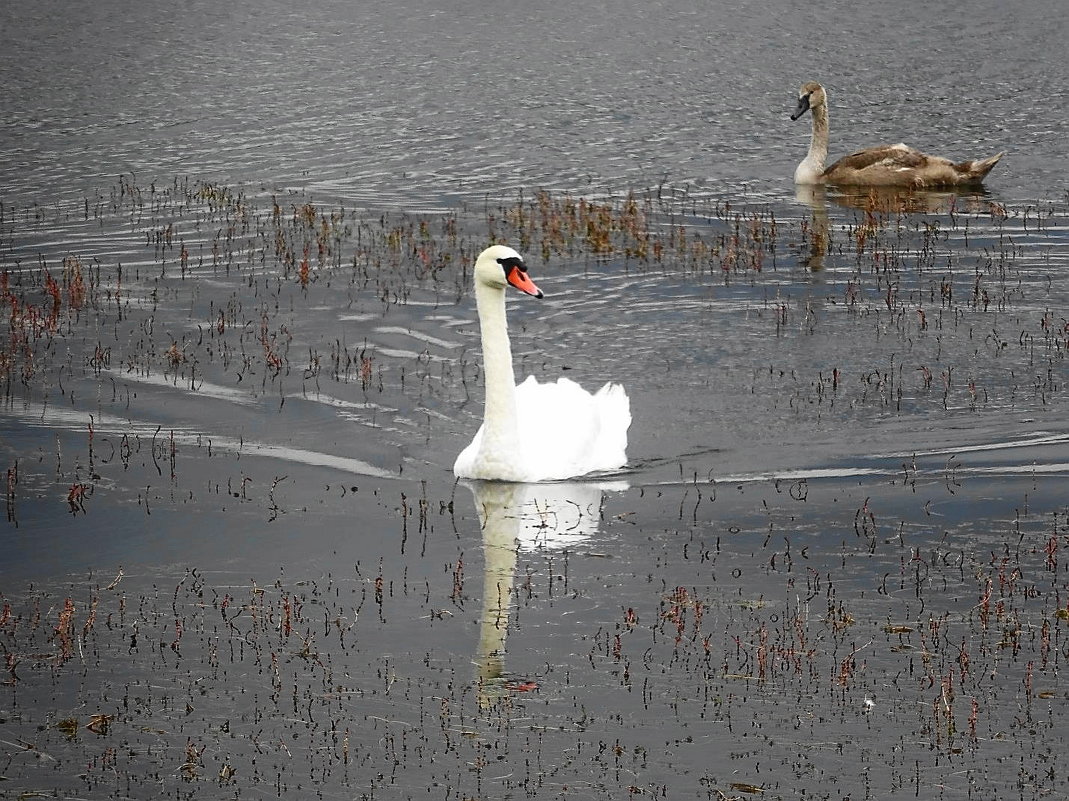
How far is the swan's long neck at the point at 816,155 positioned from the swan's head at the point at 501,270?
1194 centimetres

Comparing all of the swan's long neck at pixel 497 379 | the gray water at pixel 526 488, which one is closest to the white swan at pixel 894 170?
the gray water at pixel 526 488

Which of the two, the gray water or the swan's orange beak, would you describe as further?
the swan's orange beak

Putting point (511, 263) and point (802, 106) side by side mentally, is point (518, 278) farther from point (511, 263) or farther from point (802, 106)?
point (802, 106)

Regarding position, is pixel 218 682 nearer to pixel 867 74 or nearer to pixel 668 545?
pixel 668 545

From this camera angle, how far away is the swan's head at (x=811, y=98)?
83.1ft

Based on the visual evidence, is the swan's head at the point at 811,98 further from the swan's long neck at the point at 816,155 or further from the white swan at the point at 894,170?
the white swan at the point at 894,170

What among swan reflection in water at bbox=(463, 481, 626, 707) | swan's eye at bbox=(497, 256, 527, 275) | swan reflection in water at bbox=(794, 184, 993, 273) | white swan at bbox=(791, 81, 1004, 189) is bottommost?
swan reflection in water at bbox=(463, 481, 626, 707)

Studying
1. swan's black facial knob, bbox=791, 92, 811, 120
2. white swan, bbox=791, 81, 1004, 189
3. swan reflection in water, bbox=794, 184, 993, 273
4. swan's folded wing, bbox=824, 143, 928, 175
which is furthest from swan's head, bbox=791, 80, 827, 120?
swan reflection in water, bbox=794, 184, 993, 273

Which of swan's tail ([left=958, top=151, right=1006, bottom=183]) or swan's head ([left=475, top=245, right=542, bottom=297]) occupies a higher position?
swan's tail ([left=958, top=151, right=1006, bottom=183])

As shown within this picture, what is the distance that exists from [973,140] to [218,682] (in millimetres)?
19940

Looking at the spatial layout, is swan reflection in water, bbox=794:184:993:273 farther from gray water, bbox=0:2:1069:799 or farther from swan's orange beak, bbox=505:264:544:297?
swan's orange beak, bbox=505:264:544:297

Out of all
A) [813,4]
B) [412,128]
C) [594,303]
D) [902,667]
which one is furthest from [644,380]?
[813,4]

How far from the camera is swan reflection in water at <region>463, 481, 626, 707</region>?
966 centimetres

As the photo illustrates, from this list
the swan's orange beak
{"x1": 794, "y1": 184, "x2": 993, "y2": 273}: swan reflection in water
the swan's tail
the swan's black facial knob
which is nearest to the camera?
the swan's orange beak
